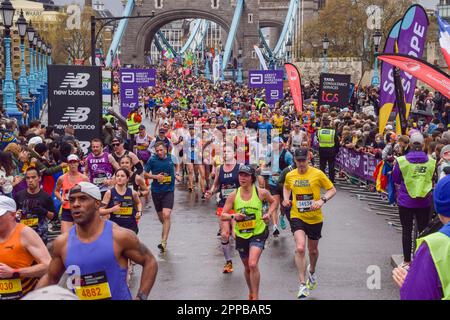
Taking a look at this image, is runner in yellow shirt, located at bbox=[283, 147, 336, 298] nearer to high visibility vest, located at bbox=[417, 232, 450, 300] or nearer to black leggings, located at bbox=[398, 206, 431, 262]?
black leggings, located at bbox=[398, 206, 431, 262]

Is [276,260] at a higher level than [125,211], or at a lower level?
lower

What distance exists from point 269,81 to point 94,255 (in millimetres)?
27477

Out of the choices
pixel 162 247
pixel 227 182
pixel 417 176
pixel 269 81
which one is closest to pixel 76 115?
pixel 162 247

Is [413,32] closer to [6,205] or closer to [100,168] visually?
[100,168]

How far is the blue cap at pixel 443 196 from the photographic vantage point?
4117mm

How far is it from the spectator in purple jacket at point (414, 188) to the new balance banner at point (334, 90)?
16086 mm

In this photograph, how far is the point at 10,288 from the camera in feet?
22.0

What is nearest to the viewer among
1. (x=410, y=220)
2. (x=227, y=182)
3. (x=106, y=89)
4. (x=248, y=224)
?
(x=248, y=224)

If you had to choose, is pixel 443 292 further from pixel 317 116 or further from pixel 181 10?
pixel 181 10

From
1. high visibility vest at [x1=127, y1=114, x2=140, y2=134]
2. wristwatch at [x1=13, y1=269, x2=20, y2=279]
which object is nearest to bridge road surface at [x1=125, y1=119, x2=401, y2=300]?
wristwatch at [x1=13, y1=269, x2=20, y2=279]

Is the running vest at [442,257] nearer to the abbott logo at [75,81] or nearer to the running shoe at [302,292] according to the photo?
the running shoe at [302,292]

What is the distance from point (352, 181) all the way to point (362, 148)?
4.63 feet

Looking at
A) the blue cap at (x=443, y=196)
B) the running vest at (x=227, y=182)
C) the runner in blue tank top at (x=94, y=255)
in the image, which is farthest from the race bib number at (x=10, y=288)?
the running vest at (x=227, y=182)
